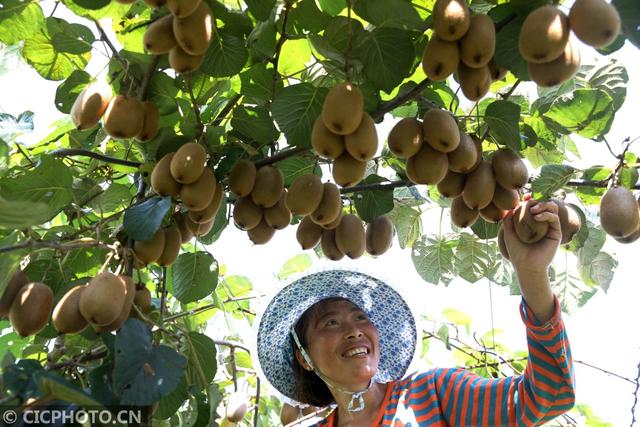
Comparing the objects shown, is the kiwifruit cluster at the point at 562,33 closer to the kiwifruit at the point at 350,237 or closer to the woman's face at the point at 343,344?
the kiwifruit at the point at 350,237

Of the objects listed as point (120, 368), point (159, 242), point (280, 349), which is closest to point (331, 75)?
point (159, 242)

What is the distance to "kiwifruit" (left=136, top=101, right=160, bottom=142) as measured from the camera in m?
1.42

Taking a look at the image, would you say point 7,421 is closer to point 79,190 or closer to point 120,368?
point 120,368

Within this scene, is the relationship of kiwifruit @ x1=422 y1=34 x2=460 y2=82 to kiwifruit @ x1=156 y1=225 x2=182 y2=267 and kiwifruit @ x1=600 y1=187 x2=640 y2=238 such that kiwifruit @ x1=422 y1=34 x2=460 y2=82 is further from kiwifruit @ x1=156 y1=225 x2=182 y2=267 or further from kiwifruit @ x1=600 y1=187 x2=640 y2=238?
kiwifruit @ x1=156 y1=225 x2=182 y2=267

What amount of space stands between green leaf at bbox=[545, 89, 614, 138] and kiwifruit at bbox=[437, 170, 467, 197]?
0.28 metres

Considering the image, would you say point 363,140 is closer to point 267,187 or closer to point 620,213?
point 267,187

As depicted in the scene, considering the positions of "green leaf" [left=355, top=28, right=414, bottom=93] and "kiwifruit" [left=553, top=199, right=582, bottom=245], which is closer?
"green leaf" [left=355, top=28, right=414, bottom=93]

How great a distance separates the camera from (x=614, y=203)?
4.54ft

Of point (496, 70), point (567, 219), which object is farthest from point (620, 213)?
point (496, 70)

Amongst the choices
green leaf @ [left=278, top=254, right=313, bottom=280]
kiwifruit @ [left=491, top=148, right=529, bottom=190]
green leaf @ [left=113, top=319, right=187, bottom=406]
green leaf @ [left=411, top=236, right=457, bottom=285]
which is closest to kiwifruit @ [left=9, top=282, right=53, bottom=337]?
green leaf @ [left=113, top=319, right=187, bottom=406]

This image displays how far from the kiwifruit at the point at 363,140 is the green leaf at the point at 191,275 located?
1.83 feet

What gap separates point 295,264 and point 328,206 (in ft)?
4.48

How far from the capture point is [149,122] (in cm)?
142

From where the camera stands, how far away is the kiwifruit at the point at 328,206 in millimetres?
1527
